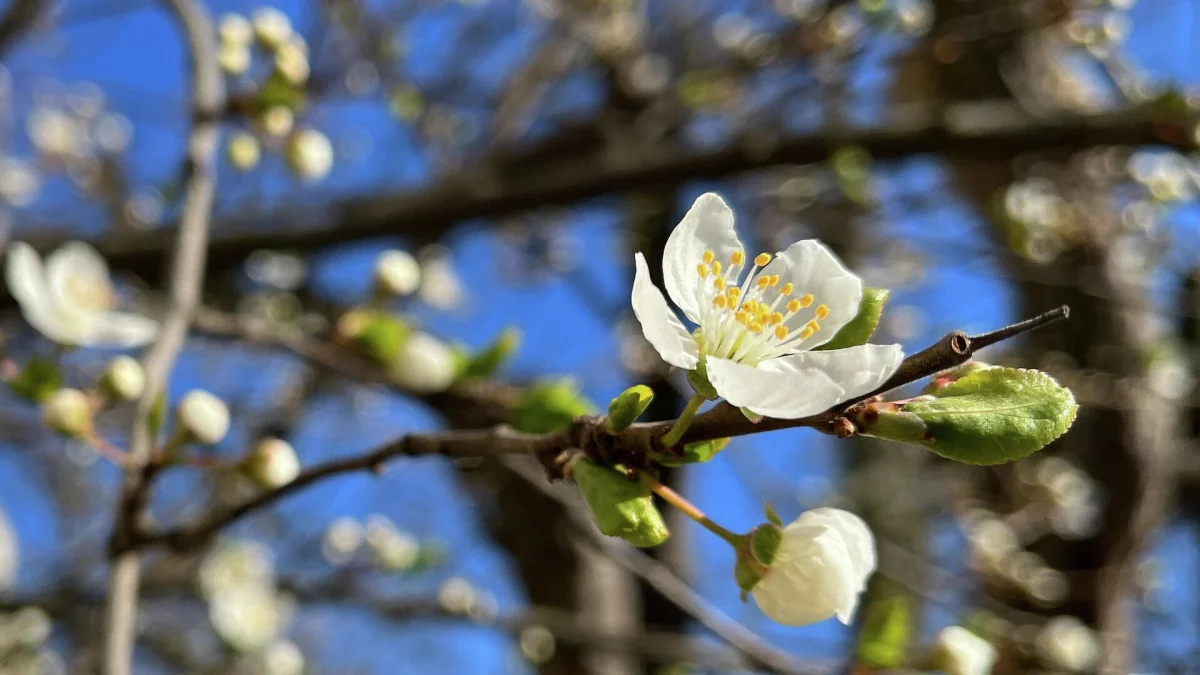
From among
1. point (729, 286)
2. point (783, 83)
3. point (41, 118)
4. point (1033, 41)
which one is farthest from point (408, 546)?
point (41, 118)

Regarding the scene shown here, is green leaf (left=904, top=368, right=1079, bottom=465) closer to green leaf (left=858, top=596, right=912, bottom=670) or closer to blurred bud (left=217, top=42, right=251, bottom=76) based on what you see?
green leaf (left=858, top=596, right=912, bottom=670)

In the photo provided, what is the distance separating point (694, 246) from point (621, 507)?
228mm

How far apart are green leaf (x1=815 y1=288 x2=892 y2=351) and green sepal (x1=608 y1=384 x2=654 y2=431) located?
137 millimetres

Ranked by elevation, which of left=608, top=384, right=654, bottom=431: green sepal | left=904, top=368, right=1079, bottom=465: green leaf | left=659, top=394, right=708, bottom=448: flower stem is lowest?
left=904, top=368, right=1079, bottom=465: green leaf

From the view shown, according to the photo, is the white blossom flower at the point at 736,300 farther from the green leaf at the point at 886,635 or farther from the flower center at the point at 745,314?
the green leaf at the point at 886,635

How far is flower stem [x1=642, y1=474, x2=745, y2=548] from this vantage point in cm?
51

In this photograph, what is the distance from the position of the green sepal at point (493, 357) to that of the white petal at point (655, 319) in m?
0.38

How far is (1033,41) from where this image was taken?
2734 millimetres

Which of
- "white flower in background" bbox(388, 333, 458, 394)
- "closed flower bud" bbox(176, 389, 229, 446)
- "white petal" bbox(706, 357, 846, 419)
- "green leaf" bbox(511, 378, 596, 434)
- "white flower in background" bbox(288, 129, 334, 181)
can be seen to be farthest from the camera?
"white flower in background" bbox(288, 129, 334, 181)

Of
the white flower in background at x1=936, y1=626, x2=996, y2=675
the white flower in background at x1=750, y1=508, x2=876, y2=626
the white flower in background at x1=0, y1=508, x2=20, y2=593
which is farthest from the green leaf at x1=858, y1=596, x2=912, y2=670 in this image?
the white flower in background at x1=0, y1=508, x2=20, y2=593

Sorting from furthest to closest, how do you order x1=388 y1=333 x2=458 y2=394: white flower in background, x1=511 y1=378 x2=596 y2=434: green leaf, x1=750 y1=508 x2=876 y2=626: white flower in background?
1. x1=388 y1=333 x2=458 y2=394: white flower in background
2. x1=511 y1=378 x2=596 y2=434: green leaf
3. x1=750 y1=508 x2=876 y2=626: white flower in background

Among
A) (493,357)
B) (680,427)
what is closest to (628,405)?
(680,427)

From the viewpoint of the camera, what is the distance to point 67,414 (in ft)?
2.73

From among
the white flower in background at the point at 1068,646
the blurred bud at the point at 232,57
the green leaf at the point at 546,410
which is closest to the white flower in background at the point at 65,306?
the blurred bud at the point at 232,57
